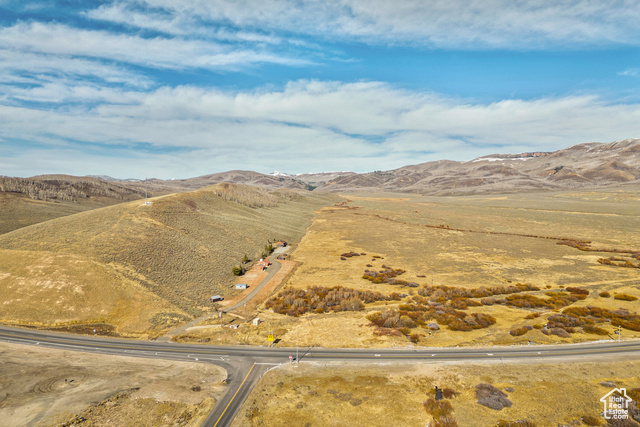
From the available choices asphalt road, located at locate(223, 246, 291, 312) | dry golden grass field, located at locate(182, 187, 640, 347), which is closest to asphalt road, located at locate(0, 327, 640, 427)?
dry golden grass field, located at locate(182, 187, 640, 347)

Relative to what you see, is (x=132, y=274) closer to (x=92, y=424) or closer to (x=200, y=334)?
(x=200, y=334)

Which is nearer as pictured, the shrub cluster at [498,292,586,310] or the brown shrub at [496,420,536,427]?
the brown shrub at [496,420,536,427]

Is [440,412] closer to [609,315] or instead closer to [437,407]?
[437,407]

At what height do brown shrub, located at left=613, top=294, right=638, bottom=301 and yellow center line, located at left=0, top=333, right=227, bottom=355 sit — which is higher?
brown shrub, located at left=613, top=294, right=638, bottom=301

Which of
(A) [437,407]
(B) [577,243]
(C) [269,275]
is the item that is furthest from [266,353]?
(B) [577,243]

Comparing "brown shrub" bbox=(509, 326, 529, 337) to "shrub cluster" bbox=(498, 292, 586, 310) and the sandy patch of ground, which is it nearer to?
"shrub cluster" bbox=(498, 292, 586, 310)

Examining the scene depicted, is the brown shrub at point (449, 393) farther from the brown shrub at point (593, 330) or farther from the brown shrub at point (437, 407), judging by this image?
the brown shrub at point (593, 330)

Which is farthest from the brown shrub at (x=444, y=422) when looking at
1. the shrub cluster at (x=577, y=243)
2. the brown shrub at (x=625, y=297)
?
the shrub cluster at (x=577, y=243)
